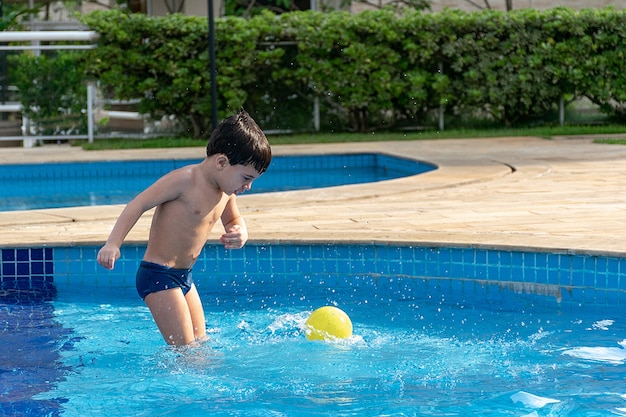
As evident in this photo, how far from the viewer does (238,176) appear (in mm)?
3865

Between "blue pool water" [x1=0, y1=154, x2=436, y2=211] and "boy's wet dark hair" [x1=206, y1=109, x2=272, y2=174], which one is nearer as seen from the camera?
"boy's wet dark hair" [x1=206, y1=109, x2=272, y2=174]

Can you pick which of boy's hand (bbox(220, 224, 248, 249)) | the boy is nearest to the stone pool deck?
the boy

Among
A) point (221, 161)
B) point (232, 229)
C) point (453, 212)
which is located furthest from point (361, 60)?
point (221, 161)

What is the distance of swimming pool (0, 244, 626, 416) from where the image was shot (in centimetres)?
386

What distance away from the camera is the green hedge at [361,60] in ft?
41.2

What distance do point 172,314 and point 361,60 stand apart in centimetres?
910

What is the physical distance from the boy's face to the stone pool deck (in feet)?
5.41

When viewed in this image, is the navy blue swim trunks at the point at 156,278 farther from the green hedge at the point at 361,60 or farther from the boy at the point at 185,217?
the green hedge at the point at 361,60

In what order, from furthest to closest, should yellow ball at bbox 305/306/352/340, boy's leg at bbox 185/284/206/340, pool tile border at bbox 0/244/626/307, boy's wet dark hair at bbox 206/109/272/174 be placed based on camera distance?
pool tile border at bbox 0/244/626/307, yellow ball at bbox 305/306/352/340, boy's leg at bbox 185/284/206/340, boy's wet dark hair at bbox 206/109/272/174

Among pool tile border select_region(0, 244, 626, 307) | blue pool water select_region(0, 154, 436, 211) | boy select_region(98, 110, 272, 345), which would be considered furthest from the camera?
blue pool water select_region(0, 154, 436, 211)

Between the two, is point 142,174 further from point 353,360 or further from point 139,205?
point 139,205

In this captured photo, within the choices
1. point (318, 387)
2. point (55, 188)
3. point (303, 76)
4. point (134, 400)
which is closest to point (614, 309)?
point (318, 387)

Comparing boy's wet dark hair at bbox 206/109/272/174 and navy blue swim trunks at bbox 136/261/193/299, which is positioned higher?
boy's wet dark hair at bbox 206/109/272/174

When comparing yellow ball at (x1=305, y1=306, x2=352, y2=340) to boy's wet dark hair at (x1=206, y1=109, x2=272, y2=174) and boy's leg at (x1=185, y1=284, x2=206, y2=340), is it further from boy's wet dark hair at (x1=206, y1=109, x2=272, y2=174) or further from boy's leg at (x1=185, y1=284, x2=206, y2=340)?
boy's wet dark hair at (x1=206, y1=109, x2=272, y2=174)
